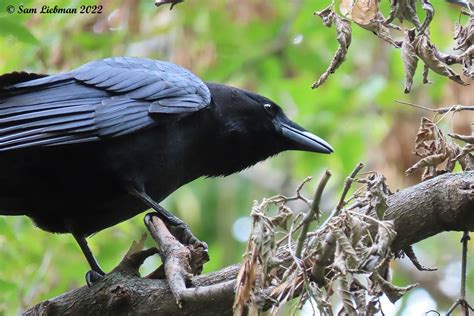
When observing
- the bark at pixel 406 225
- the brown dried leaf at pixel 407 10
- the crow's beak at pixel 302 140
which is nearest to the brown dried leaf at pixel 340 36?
the brown dried leaf at pixel 407 10

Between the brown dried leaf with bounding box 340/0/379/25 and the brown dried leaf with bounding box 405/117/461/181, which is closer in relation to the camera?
the brown dried leaf with bounding box 340/0/379/25

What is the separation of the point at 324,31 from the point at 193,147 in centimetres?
330

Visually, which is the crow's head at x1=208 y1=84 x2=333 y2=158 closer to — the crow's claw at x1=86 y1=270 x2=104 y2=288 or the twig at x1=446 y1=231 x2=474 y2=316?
the crow's claw at x1=86 y1=270 x2=104 y2=288

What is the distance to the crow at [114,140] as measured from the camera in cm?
419

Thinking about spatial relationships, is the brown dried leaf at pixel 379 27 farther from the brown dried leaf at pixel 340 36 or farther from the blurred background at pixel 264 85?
the blurred background at pixel 264 85

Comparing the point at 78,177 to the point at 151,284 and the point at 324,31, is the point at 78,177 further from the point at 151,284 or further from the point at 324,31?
the point at 324,31

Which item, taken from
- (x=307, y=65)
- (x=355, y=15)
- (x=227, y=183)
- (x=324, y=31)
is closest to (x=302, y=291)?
(x=355, y=15)

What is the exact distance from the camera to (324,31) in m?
7.57

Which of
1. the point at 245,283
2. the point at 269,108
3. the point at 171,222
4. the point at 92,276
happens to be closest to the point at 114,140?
the point at 171,222

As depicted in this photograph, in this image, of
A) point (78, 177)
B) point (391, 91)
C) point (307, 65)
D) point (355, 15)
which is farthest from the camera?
point (307, 65)

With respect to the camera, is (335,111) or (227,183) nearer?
(335,111)

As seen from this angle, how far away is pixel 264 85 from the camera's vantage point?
857 centimetres

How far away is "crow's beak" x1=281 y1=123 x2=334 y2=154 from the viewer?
15.8 ft

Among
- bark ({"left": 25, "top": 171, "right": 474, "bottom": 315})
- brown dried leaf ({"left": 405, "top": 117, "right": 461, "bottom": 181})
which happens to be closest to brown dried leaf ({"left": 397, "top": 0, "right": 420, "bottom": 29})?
brown dried leaf ({"left": 405, "top": 117, "right": 461, "bottom": 181})
